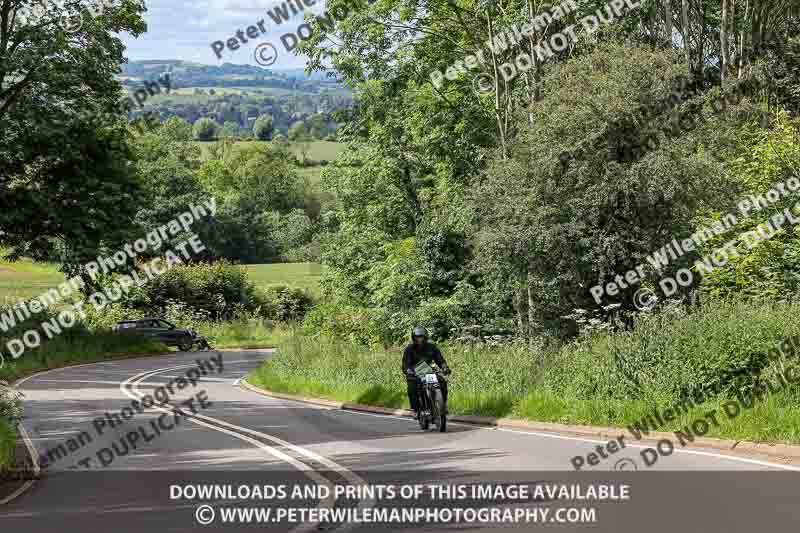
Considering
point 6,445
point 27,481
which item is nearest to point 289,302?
point 6,445

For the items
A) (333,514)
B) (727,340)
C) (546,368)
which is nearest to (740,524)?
(333,514)

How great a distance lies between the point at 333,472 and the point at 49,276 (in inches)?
2836

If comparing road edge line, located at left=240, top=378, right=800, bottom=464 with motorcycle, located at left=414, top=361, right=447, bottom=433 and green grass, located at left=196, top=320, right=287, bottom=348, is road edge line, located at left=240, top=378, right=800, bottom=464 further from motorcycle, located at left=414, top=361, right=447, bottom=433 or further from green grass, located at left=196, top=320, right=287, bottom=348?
green grass, located at left=196, top=320, right=287, bottom=348

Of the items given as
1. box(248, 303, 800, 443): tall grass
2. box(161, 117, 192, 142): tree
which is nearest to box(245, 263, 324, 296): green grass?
box(161, 117, 192, 142): tree

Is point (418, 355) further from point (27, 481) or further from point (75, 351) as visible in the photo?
point (75, 351)

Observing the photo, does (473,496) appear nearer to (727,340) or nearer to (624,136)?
(727,340)

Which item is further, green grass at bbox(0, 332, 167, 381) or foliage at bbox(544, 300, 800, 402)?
green grass at bbox(0, 332, 167, 381)

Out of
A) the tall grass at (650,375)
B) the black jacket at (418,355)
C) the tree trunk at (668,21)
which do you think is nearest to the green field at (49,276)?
the tree trunk at (668,21)

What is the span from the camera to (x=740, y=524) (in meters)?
8.71

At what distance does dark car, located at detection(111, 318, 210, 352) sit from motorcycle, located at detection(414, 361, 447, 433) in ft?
130

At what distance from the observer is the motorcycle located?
1786 centimetres

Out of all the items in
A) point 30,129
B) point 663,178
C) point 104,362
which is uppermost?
point 30,129

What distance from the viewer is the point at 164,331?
56625 millimetres

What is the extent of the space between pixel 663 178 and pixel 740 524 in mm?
20714
